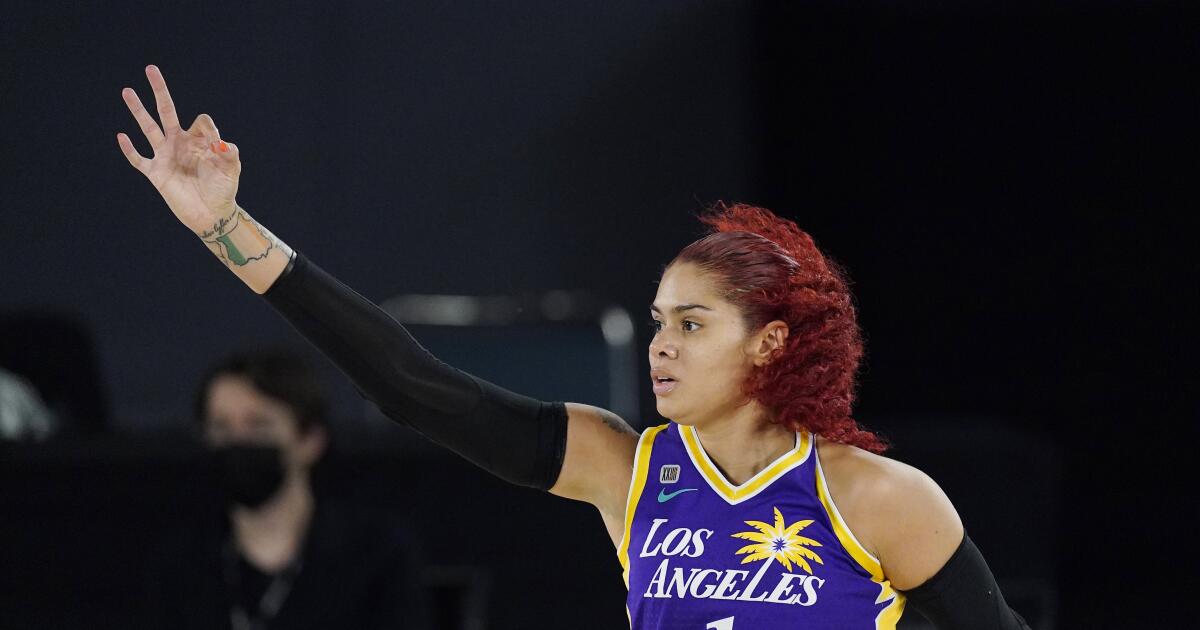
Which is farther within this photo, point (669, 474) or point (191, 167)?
point (669, 474)

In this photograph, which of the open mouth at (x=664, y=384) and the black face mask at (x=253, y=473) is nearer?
the open mouth at (x=664, y=384)

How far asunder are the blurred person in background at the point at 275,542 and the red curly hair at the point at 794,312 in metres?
1.07

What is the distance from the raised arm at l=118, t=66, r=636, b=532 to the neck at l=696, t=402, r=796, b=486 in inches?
5.9

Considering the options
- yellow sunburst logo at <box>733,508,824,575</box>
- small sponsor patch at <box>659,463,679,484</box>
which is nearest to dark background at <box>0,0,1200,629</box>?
small sponsor patch at <box>659,463,679,484</box>

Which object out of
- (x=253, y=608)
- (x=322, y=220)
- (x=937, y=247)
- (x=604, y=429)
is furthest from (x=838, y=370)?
(x=322, y=220)

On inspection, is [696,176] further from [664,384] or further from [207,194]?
[207,194]

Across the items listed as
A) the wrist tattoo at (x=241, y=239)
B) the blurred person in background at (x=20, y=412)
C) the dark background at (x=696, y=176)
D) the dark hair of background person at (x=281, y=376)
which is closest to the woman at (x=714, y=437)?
the wrist tattoo at (x=241, y=239)

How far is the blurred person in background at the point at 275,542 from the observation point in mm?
2877

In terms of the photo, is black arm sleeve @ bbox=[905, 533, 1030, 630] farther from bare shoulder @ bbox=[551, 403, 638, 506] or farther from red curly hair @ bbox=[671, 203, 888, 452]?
bare shoulder @ bbox=[551, 403, 638, 506]

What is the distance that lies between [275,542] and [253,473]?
0.50 ft

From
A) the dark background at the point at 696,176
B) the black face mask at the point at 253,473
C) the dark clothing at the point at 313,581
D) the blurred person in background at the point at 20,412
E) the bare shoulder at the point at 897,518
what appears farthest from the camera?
the dark background at the point at 696,176

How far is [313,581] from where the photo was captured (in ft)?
9.46

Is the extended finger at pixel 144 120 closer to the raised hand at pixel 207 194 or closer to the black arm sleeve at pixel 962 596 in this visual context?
the raised hand at pixel 207 194

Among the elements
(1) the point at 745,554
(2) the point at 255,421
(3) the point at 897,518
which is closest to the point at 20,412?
(2) the point at 255,421
